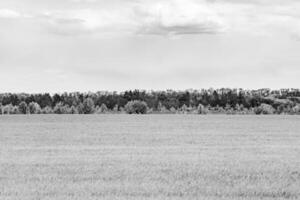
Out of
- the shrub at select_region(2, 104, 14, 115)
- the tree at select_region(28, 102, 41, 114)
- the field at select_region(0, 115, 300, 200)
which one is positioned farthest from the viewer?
the tree at select_region(28, 102, 41, 114)

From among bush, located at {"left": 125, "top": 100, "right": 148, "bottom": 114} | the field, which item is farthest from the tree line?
the field

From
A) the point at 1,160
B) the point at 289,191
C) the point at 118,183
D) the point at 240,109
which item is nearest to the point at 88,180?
the point at 118,183

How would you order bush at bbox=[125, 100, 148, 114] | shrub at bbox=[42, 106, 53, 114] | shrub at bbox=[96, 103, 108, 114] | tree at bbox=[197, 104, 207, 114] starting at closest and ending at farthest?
bush at bbox=[125, 100, 148, 114]
shrub at bbox=[42, 106, 53, 114]
shrub at bbox=[96, 103, 108, 114]
tree at bbox=[197, 104, 207, 114]

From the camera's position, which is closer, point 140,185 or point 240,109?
point 140,185

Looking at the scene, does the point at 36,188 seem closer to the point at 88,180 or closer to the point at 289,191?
the point at 88,180

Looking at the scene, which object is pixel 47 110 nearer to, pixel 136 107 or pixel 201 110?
pixel 136 107

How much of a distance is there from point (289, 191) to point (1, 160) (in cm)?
1124

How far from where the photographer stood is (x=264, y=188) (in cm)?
1495

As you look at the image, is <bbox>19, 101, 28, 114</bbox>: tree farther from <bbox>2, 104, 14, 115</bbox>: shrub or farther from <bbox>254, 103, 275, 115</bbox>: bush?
<bbox>254, 103, 275, 115</bbox>: bush

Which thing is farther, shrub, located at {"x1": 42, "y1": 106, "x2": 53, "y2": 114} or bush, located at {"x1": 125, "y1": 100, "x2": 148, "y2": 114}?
shrub, located at {"x1": 42, "y1": 106, "x2": 53, "y2": 114}

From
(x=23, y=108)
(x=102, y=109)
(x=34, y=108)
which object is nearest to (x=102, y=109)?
(x=102, y=109)

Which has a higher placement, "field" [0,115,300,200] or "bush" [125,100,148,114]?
"bush" [125,100,148,114]

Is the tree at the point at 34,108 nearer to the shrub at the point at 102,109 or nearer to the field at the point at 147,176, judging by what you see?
the shrub at the point at 102,109

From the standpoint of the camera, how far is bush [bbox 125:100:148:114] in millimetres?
102844
